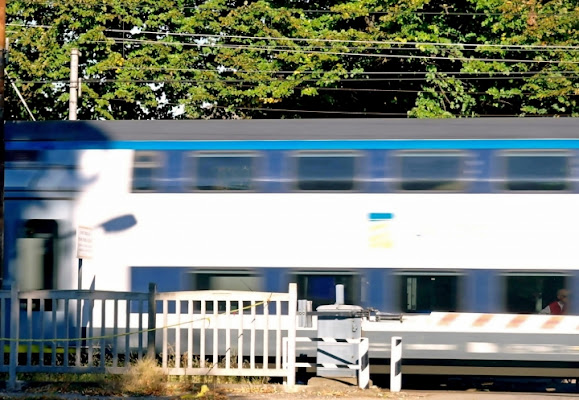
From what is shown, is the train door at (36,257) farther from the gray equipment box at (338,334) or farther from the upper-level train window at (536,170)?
the upper-level train window at (536,170)

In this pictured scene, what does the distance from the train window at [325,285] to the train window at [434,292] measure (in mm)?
802

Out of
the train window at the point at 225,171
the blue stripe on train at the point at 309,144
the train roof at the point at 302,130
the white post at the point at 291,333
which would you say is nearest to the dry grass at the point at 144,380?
the white post at the point at 291,333

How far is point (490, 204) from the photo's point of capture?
19.1m

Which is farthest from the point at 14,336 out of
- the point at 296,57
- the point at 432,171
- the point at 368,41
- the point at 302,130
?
the point at 368,41

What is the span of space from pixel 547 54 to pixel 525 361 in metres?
16.8

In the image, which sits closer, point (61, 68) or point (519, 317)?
point (519, 317)

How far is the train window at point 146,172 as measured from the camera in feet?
64.5

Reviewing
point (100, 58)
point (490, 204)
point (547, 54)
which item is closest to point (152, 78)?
point (100, 58)

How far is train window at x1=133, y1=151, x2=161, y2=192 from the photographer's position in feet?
64.5

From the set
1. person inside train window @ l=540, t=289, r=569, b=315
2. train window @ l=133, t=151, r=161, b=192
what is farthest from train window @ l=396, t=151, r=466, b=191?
train window @ l=133, t=151, r=161, b=192

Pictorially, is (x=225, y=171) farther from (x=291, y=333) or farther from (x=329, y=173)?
(x=291, y=333)

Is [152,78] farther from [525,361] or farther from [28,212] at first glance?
[525,361]

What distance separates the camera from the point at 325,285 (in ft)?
63.7

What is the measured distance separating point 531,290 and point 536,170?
1987 millimetres
